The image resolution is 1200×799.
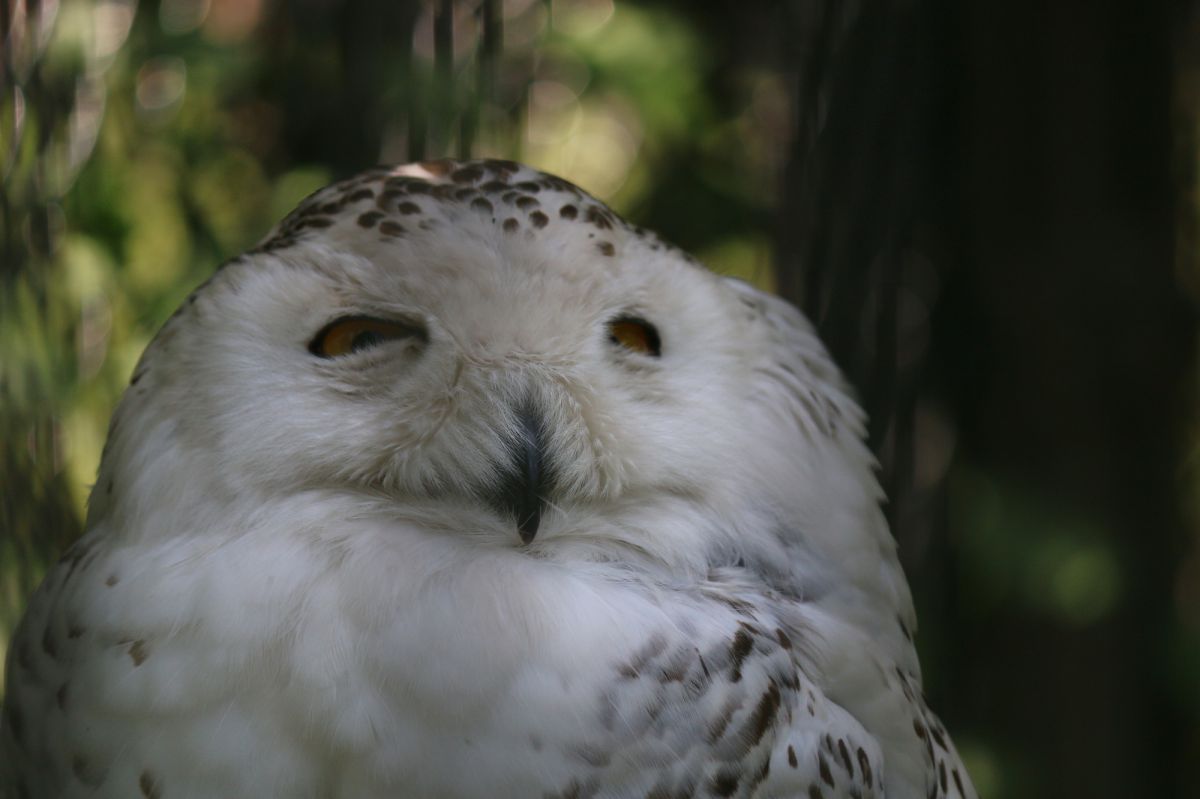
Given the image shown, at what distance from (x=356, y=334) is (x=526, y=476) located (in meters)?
0.17

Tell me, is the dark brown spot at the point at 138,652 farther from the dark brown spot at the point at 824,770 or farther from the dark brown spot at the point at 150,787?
the dark brown spot at the point at 824,770

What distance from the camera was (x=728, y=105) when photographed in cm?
276

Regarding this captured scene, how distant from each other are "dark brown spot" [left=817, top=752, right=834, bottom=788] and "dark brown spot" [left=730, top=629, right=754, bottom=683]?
0.29 ft

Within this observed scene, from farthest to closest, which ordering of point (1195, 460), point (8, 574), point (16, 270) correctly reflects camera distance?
point (1195, 460) → point (8, 574) → point (16, 270)

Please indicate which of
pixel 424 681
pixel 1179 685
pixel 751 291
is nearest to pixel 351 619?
pixel 424 681

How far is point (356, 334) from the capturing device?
0.89m

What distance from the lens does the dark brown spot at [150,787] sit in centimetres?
77

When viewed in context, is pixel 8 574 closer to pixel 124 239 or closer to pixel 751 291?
pixel 124 239

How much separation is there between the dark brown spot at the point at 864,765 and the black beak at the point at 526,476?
30 cm

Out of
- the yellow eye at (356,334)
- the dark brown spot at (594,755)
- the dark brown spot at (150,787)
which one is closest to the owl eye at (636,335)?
the yellow eye at (356,334)

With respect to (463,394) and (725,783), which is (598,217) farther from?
(725,783)

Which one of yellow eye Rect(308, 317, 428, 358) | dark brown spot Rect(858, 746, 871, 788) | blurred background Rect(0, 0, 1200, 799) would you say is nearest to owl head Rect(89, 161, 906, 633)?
yellow eye Rect(308, 317, 428, 358)

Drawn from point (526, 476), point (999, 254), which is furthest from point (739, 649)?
point (999, 254)

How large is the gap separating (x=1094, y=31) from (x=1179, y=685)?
4.10 ft
